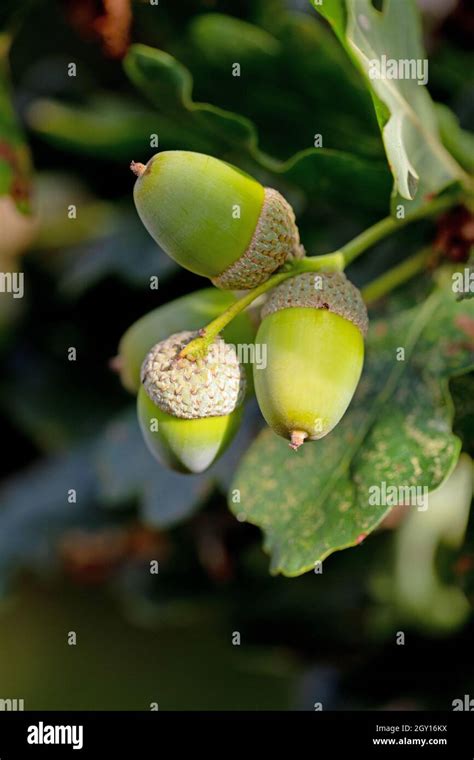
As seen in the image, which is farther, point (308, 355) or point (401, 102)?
point (401, 102)

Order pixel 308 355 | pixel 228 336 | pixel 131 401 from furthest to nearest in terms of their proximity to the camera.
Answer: pixel 131 401
pixel 228 336
pixel 308 355

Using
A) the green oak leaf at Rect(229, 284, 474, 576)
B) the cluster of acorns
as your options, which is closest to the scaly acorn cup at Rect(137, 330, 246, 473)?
the cluster of acorns

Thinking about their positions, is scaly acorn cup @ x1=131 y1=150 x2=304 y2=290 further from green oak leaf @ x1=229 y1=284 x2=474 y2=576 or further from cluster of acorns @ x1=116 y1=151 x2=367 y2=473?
green oak leaf @ x1=229 y1=284 x2=474 y2=576

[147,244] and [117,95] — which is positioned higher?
[117,95]

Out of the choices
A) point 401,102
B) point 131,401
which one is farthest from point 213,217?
point 131,401

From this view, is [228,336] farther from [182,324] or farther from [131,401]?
[131,401]
